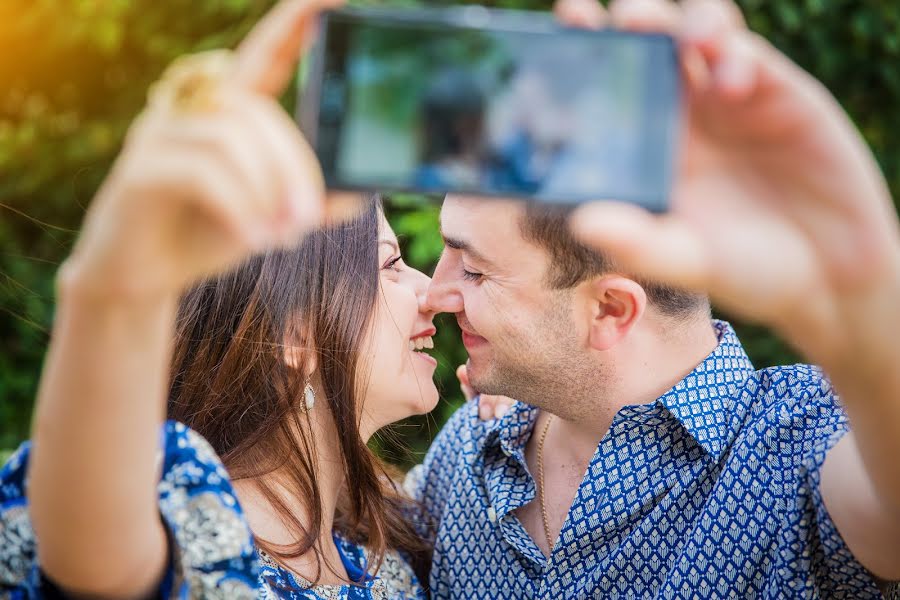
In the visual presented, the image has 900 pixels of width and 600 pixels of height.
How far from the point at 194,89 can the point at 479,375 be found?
176 cm

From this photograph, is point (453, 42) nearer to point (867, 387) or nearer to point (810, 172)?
point (810, 172)

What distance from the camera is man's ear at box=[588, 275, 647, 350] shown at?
8.48ft

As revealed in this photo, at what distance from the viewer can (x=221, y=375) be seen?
241cm

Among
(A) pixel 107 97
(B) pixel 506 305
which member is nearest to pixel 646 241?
(B) pixel 506 305

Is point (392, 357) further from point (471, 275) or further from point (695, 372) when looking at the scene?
point (695, 372)

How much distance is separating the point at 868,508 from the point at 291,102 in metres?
3.14

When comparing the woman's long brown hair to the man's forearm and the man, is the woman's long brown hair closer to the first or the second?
the man

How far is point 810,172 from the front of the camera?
1.29 metres

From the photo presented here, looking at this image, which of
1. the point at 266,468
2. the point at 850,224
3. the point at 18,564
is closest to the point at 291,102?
the point at 266,468

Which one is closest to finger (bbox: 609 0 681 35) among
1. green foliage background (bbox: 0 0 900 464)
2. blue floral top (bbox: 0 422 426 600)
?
blue floral top (bbox: 0 422 426 600)

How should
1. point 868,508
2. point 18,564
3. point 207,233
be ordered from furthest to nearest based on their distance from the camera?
point 868,508
point 18,564
point 207,233

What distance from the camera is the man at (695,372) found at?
4.18ft

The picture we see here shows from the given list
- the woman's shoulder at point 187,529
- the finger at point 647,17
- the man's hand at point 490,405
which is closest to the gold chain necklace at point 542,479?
the man's hand at point 490,405

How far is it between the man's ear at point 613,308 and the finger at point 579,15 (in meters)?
1.37
